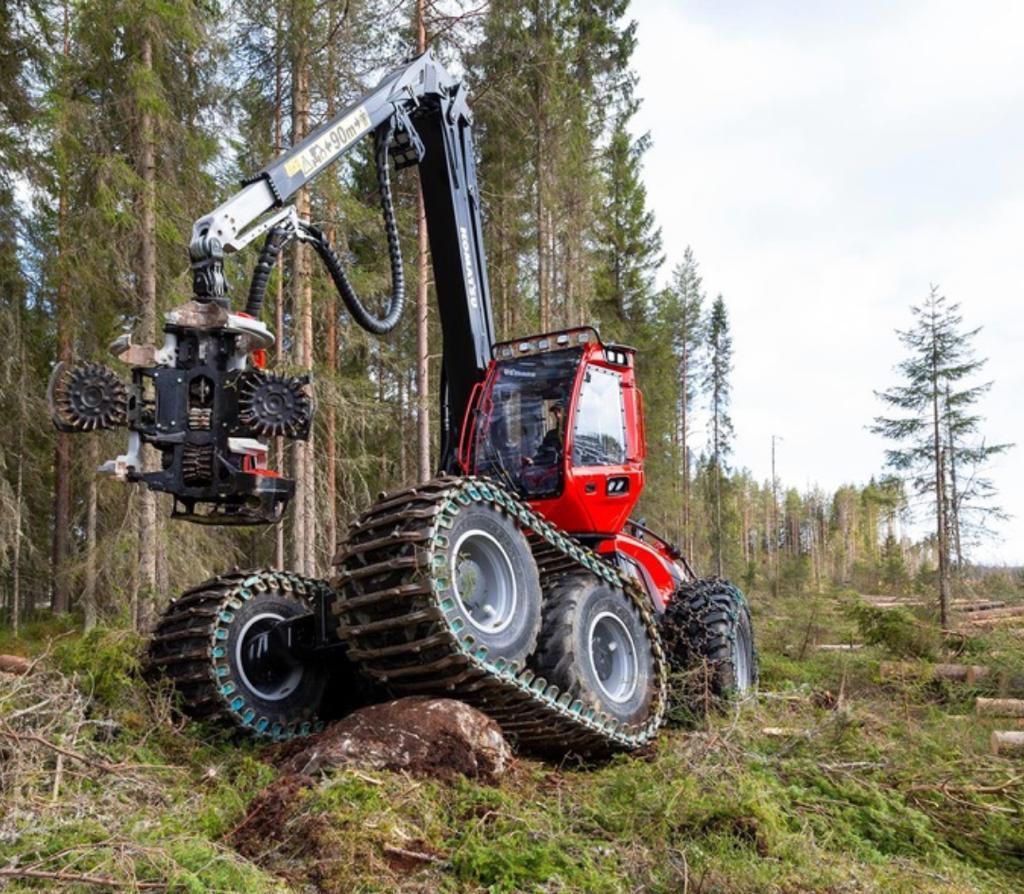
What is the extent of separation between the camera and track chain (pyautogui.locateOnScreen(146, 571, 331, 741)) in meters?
5.62

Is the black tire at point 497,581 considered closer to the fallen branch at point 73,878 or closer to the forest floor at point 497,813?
the forest floor at point 497,813

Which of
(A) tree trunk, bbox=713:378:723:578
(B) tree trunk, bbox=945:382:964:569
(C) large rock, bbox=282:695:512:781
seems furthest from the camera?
(A) tree trunk, bbox=713:378:723:578

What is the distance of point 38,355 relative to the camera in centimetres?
1656

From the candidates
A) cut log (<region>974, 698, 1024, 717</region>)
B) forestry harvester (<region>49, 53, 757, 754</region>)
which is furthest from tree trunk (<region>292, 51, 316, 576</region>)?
cut log (<region>974, 698, 1024, 717</region>)

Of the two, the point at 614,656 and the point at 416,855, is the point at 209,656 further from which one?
the point at 614,656

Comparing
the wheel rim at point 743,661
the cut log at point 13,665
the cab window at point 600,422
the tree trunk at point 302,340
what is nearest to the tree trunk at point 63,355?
the tree trunk at point 302,340

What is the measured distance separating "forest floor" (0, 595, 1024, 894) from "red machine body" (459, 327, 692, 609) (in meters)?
1.88

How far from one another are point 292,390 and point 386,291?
12.7 m

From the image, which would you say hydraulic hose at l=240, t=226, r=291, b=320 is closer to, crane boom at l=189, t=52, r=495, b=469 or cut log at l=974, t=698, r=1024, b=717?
crane boom at l=189, t=52, r=495, b=469

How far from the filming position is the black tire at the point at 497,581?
16.6ft

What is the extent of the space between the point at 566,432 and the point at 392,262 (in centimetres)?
191

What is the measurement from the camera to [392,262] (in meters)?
7.10

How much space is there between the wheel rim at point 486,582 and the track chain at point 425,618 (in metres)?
0.23

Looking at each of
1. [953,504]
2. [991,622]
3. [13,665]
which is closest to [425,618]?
[13,665]
